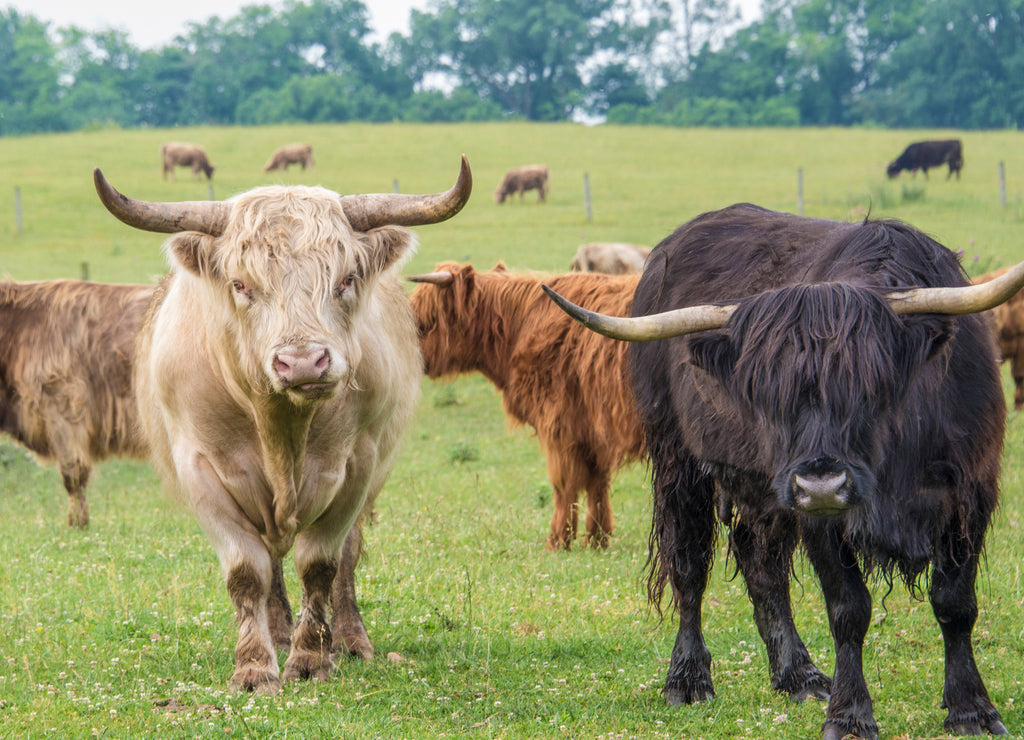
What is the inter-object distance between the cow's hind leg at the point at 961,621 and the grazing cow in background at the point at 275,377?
87.7 inches

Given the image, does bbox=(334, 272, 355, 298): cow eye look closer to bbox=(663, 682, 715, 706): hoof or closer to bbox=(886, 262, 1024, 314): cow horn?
bbox=(886, 262, 1024, 314): cow horn

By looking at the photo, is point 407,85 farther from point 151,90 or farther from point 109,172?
point 109,172

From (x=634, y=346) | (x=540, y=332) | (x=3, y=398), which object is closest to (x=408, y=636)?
(x=634, y=346)

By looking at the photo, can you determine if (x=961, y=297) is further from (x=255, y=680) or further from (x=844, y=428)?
(x=255, y=680)

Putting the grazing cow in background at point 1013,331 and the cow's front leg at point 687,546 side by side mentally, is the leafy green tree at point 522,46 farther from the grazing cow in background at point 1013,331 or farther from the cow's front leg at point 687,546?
the cow's front leg at point 687,546

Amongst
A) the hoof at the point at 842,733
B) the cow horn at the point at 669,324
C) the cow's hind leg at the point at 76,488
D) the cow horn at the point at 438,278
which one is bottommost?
the cow's hind leg at the point at 76,488

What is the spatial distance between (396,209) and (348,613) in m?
1.93

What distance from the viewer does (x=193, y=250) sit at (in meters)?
4.32

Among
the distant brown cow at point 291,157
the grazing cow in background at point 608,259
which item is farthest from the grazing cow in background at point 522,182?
the grazing cow in background at point 608,259

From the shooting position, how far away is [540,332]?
26.2 feet

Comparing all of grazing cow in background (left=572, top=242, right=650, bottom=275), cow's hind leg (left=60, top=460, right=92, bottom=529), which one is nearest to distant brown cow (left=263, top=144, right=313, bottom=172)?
grazing cow in background (left=572, top=242, right=650, bottom=275)

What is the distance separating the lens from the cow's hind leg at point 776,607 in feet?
14.8

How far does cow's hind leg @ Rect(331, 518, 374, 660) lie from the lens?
5176 mm

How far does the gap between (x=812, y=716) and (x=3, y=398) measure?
24.3 feet
